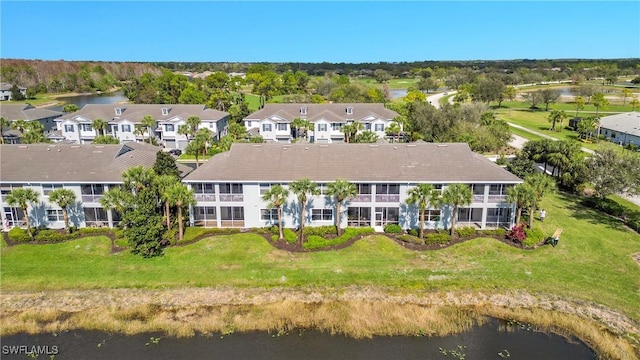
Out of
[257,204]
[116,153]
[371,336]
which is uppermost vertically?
[116,153]

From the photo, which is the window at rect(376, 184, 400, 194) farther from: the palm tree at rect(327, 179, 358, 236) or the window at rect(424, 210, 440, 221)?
the window at rect(424, 210, 440, 221)

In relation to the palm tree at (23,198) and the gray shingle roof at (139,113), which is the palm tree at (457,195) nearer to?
the palm tree at (23,198)

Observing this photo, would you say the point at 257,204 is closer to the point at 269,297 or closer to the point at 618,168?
the point at 269,297

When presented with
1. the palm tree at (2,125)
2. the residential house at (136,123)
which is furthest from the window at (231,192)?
the palm tree at (2,125)

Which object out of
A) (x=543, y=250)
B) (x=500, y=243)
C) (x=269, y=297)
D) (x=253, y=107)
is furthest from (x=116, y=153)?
(x=253, y=107)

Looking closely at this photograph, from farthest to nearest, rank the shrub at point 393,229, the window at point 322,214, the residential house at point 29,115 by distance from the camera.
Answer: the residential house at point 29,115 < the window at point 322,214 < the shrub at point 393,229

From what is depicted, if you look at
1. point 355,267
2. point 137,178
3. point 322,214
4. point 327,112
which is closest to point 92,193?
point 137,178

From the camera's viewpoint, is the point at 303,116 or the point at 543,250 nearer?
the point at 543,250
